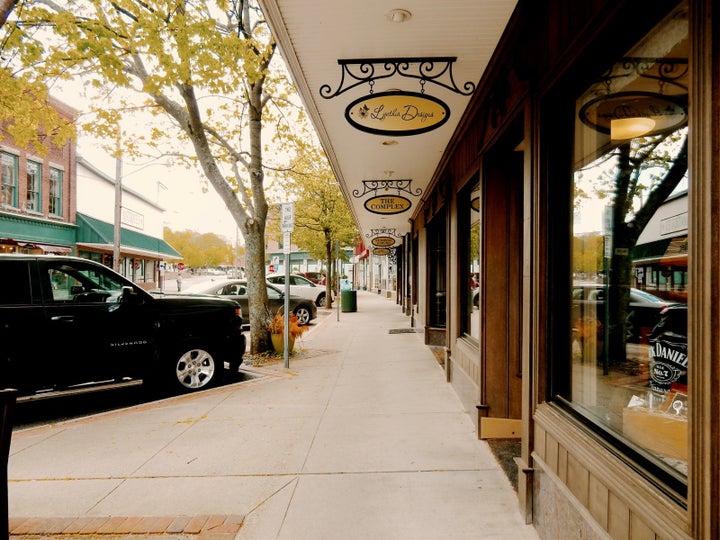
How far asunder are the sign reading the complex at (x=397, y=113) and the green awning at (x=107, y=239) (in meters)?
24.6

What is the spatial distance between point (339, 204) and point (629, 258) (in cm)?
1891

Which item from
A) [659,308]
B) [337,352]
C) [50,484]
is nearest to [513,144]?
[659,308]

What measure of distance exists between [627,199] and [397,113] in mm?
2442

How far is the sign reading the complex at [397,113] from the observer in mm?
4430

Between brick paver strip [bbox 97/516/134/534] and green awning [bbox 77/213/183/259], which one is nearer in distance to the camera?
brick paver strip [bbox 97/516/134/534]

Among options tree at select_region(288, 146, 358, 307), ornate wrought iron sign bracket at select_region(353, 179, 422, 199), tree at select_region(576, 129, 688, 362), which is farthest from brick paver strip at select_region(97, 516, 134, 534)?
tree at select_region(288, 146, 358, 307)

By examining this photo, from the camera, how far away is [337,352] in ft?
33.2

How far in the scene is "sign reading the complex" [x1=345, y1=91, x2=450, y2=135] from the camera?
4.43 m

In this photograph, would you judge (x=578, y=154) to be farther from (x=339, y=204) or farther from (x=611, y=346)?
(x=339, y=204)

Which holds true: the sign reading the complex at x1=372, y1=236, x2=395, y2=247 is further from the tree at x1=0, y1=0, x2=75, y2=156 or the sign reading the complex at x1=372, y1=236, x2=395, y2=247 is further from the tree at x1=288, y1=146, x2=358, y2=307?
the tree at x1=0, y1=0, x2=75, y2=156

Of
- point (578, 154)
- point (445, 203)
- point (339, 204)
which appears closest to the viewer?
point (578, 154)

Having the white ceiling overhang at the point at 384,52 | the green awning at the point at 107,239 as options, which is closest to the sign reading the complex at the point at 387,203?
the white ceiling overhang at the point at 384,52

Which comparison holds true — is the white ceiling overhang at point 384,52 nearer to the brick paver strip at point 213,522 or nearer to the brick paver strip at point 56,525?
the brick paver strip at point 213,522

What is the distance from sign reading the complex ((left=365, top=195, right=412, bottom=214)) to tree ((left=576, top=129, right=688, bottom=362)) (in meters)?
7.11
